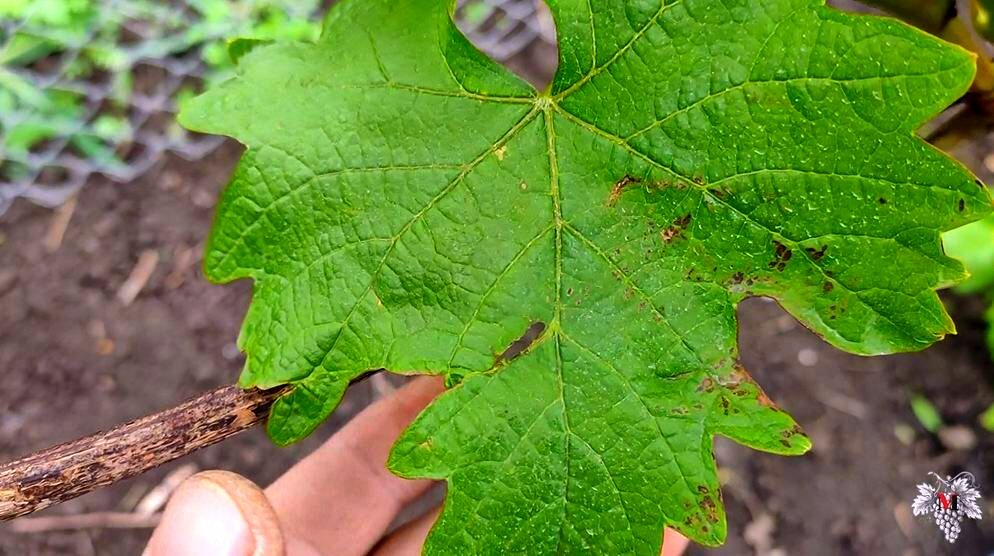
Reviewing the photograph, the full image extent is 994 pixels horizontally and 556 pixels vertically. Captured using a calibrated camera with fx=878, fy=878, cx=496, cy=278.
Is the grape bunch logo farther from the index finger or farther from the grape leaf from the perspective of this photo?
the index finger

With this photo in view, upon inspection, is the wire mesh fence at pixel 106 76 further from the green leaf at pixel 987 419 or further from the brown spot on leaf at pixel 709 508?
the brown spot on leaf at pixel 709 508

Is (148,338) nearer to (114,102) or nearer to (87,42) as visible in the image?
(114,102)

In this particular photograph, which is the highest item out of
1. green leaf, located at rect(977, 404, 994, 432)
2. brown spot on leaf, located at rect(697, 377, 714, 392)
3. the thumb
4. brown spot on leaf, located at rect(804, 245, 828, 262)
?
brown spot on leaf, located at rect(804, 245, 828, 262)

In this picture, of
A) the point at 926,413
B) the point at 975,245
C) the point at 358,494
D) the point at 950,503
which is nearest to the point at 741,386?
the point at 950,503

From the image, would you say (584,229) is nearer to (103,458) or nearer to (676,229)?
(676,229)

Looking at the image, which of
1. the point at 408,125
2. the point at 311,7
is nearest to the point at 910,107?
the point at 408,125

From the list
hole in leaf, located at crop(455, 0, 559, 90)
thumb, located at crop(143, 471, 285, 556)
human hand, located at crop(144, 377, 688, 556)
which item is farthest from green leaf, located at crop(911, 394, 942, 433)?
thumb, located at crop(143, 471, 285, 556)
